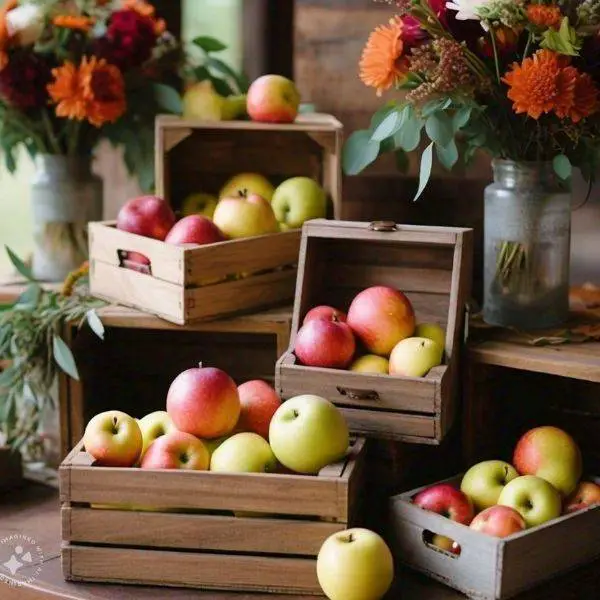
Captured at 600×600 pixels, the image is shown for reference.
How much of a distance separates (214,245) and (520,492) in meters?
0.64

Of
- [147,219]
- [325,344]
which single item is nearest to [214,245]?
[147,219]

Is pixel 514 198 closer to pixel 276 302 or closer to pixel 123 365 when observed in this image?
pixel 276 302

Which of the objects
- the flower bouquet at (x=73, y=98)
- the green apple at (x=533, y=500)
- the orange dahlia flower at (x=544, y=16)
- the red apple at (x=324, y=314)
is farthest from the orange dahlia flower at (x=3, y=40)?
the green apple at (x=533, y=500)

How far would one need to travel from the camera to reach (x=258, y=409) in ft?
5.81

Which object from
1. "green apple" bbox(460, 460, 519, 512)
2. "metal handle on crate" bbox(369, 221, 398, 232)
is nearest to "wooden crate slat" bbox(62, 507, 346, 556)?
"green apple" bbox(460, 460, 519, 512)

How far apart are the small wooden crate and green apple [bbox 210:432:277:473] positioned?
206mm

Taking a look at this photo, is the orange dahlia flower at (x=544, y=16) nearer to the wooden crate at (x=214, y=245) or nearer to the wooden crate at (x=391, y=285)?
the wooden crate at (x=391, y=285)

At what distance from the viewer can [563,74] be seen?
5.53 ft

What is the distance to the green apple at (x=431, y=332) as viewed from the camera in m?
1.80

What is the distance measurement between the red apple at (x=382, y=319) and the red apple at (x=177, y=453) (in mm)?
315

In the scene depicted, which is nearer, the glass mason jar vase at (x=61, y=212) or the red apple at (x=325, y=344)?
the red apple at (x=325, y=344)

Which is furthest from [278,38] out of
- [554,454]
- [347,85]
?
[554,454]

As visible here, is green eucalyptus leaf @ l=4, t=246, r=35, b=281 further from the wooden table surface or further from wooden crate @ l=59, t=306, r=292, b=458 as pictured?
the wooden table surface

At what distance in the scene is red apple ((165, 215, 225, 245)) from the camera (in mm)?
1920
